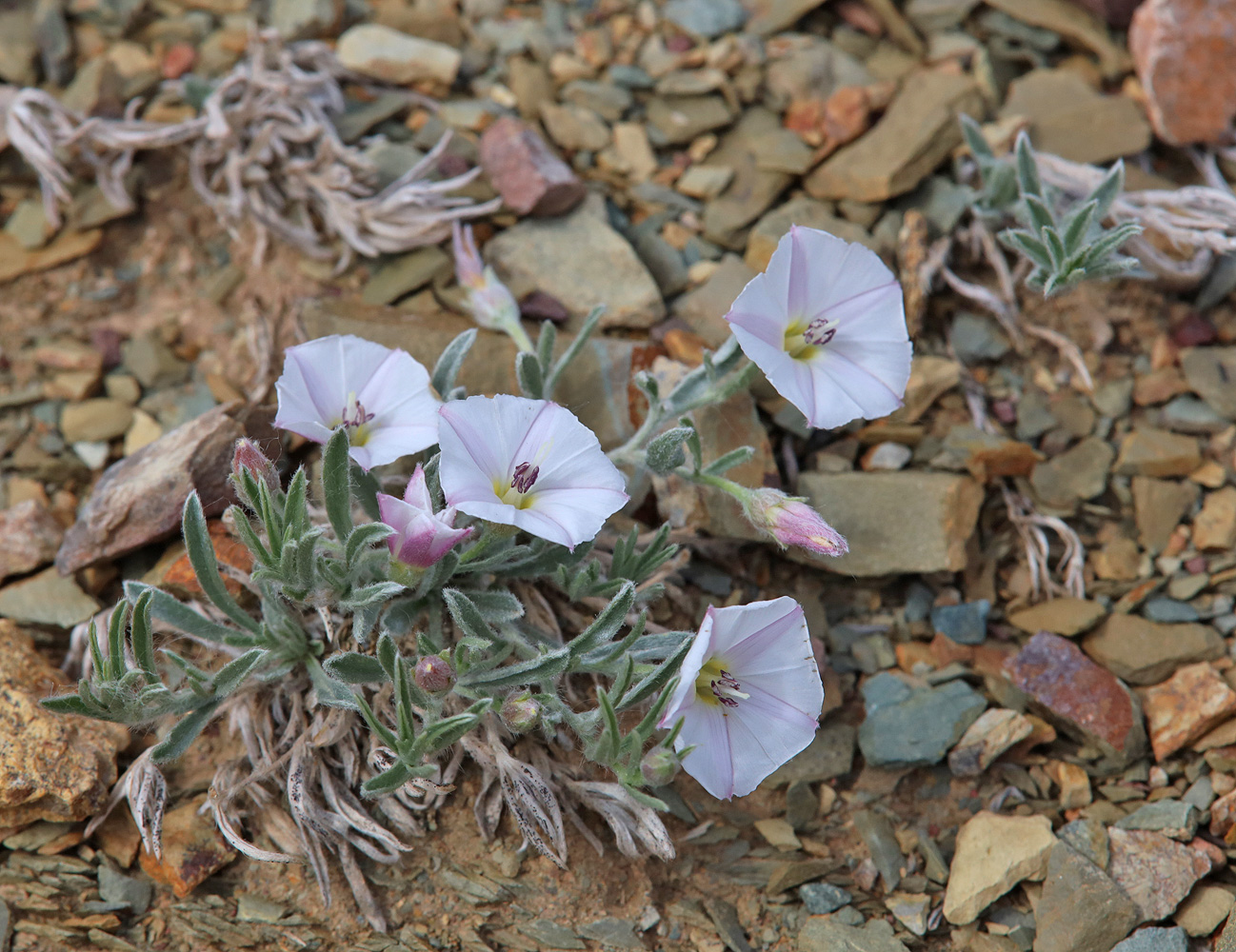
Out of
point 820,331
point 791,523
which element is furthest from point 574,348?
point 791,523

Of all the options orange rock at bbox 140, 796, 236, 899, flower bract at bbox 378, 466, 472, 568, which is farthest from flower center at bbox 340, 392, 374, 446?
orange rock at bbox 140, 796, 236, 899

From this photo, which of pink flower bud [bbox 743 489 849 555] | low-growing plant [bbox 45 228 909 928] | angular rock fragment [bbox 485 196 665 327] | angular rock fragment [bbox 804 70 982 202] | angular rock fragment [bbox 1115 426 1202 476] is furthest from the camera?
angular rock fragment [bbox 804 70 982 202]

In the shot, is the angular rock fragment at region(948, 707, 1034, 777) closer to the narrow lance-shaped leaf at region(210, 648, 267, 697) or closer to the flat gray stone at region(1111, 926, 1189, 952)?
the flat gray stone at region(1111, 926, 1189, 952)

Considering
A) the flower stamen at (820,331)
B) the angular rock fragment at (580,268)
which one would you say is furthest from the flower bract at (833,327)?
the angular rock fragment at (580,268)

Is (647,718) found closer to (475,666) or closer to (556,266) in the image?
(475,666)

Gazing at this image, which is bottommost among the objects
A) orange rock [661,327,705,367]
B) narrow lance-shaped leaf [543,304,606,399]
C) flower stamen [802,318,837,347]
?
orange rock [661,327,705,367]

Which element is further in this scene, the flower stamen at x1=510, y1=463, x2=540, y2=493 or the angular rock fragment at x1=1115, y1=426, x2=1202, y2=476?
Answer: the angular rock fragment at x1=1115, y1=426, x2=1202, y2=476

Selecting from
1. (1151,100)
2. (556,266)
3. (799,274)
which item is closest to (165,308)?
(556,266)
